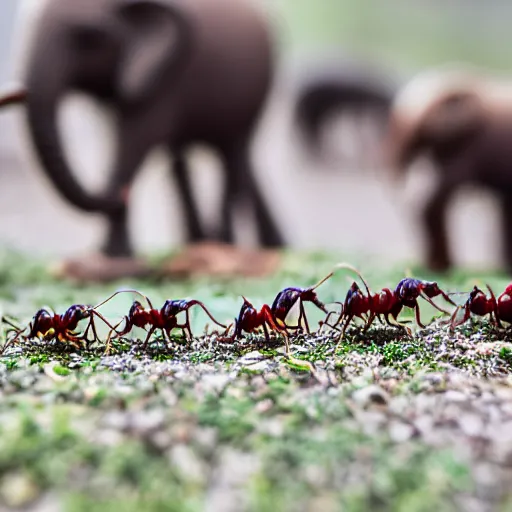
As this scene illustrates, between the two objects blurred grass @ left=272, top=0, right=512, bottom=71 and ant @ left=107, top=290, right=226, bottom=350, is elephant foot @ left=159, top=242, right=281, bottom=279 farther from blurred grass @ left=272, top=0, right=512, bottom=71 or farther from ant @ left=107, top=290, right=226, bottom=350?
blurred grass @ left=272, top=0, right=512, bottom=71

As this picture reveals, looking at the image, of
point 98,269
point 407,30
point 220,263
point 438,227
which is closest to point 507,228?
point 438,227

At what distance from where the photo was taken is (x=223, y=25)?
117 inches

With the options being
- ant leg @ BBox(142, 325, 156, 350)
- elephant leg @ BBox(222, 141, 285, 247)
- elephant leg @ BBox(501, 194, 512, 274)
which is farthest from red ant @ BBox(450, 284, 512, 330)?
elephant leg @ BBox(222, 141, 285, 247)

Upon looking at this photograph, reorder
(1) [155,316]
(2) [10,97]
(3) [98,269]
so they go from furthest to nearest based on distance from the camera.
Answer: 1. (3) [98,269]
2. (2) [10,97]
3. (1) [155,316]

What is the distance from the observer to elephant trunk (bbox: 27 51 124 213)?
2.38m

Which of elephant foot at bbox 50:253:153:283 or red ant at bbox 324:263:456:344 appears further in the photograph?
elephant foot at bbox 50:253:153:283

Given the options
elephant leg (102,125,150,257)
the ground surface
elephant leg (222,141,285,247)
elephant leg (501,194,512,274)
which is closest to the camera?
the ground surface

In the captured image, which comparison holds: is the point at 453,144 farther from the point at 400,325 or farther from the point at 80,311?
the point at 80,311

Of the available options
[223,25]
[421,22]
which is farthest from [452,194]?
[421,22]

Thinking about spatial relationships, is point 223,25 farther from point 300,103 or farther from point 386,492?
point 386,492

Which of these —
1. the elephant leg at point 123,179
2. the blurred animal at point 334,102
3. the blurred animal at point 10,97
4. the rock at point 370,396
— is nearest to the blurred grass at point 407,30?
the blurred animal at point 334,102

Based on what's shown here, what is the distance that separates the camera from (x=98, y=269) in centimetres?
260

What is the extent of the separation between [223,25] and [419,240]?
1320 millimetres

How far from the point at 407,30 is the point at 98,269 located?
6609mm
